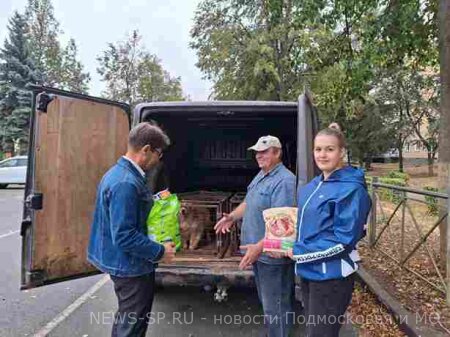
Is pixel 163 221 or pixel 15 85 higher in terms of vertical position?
pixel 15 85

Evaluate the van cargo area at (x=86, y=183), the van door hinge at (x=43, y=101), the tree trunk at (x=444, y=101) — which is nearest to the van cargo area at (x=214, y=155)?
the van cargo area at (x=86, y=183)

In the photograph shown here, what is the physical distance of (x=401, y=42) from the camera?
6.48 metres

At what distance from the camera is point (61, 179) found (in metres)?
3.99

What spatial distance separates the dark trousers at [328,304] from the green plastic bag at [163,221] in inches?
41.2

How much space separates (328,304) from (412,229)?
143 inches

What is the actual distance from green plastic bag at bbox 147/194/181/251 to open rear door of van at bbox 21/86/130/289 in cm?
122

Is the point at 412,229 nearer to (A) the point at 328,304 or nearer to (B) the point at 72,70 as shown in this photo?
(A) the point at 328,304

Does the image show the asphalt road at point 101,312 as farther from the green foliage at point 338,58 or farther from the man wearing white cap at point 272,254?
the green foliage at point 338,58

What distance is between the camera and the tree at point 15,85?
30.2m

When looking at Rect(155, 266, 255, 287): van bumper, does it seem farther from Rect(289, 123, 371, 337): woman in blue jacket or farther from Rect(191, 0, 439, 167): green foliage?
Rect(191, 0, 439, 167): green foliage

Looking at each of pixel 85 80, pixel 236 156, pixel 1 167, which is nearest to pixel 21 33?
pixel 85 80

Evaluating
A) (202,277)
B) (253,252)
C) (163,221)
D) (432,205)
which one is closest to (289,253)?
(253,252)

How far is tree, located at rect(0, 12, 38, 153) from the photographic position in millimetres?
30203

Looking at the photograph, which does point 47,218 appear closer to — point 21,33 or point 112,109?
point 112,109
